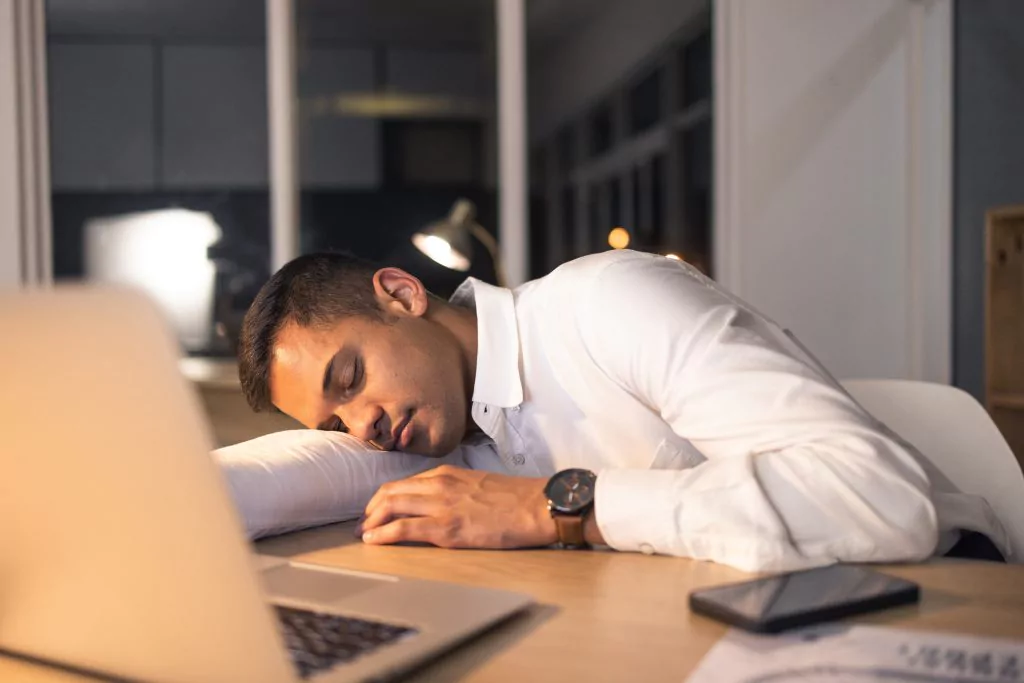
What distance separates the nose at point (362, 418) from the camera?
131cm

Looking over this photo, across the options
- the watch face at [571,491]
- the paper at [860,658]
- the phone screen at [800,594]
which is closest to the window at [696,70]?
the watch face at [571,491]

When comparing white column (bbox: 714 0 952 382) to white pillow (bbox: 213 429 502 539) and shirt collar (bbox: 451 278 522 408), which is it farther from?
white pillow (bbox: 213 429 502 539)

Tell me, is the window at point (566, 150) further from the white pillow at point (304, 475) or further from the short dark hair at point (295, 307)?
the white pillow at point (304, 475)

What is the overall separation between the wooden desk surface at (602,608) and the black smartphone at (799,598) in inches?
0.5

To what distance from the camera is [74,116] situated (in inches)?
171

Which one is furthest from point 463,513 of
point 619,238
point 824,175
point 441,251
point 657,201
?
point 657,201

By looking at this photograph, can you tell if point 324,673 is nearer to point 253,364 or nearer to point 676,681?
point 676,681

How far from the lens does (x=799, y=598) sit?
0.77 m

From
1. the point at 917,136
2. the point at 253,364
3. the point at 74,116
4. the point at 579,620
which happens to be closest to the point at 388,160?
the point at 74,116

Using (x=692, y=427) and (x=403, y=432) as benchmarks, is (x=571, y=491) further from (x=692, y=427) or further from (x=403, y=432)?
(x=403, y=432)

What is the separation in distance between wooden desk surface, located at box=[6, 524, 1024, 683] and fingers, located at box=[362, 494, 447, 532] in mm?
34

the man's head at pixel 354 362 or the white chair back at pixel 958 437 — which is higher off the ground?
the man's head at pixel 354 362

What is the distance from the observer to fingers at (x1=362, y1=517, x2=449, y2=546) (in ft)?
3.47

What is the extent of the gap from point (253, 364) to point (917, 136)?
3.27 meters
